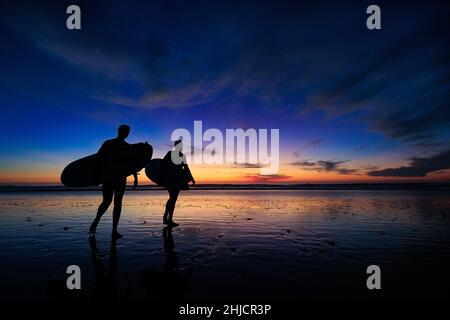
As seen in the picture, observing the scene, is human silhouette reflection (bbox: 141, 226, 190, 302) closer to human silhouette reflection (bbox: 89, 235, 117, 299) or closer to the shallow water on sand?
the shallow water on sand

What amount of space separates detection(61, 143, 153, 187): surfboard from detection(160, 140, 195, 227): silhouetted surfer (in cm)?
108

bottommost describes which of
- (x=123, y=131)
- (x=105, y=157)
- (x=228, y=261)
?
(x=228, y=261)

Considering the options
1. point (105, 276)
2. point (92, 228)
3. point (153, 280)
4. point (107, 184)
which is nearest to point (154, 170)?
point (107, 184)

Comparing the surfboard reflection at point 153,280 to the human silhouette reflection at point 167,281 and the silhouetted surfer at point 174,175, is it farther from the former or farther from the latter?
the silhouetted surfer at point 174,175

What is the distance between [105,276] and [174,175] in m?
5.37

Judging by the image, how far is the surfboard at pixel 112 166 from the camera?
23.6ft

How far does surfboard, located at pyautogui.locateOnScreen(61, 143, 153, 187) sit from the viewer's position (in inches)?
283

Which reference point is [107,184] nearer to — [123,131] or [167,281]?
[123,131]

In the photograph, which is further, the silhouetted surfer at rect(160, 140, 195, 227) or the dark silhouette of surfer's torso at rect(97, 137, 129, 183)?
the silhouetted surfer at rect(160, 140, 195, 227)

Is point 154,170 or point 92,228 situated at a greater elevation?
point 154,170

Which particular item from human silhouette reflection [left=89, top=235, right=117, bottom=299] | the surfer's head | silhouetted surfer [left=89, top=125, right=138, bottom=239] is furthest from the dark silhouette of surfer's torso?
human silhouette reflection [left=89, top=235, right=117, bottom=299]

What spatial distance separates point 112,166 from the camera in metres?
7.13
